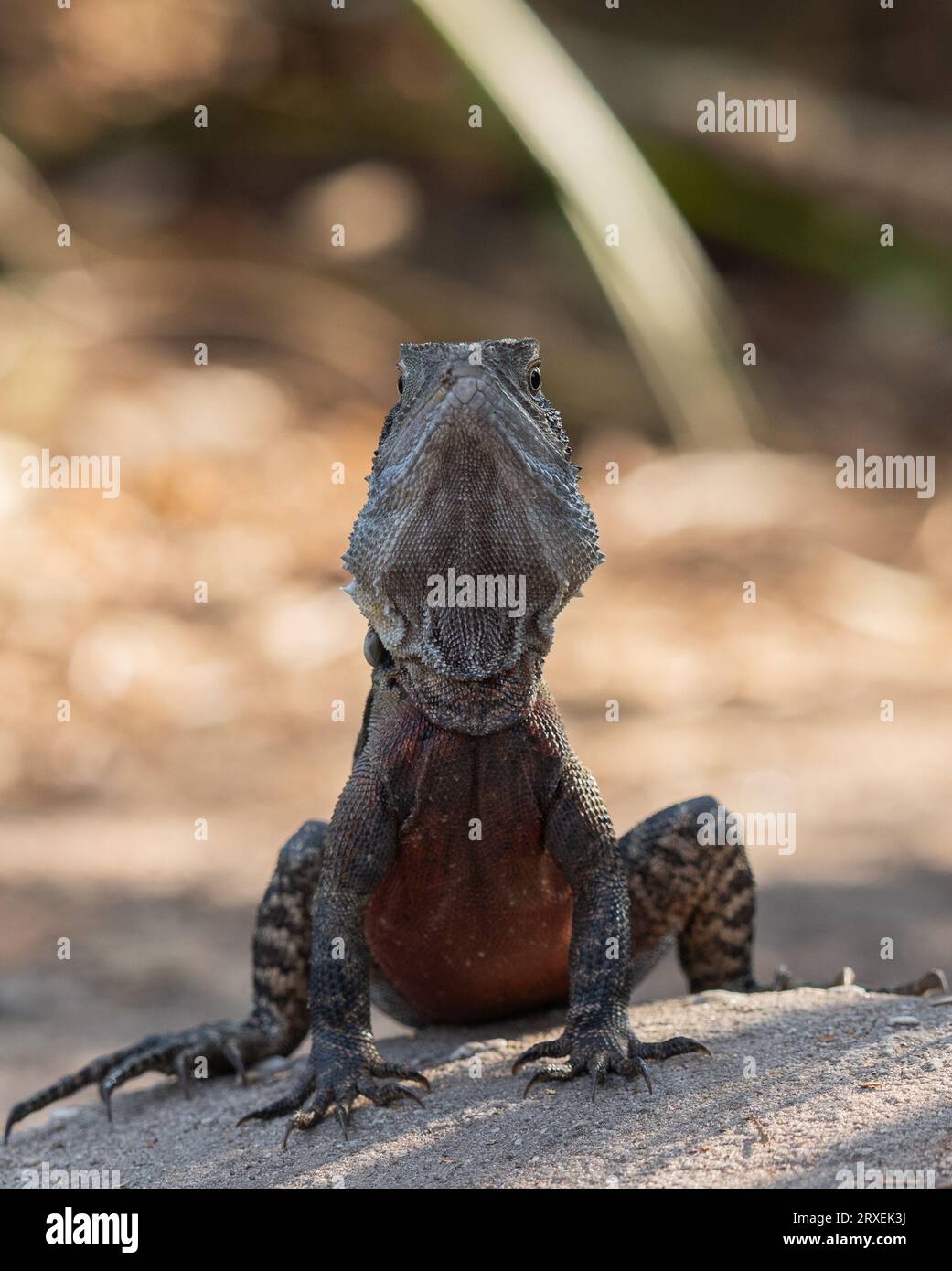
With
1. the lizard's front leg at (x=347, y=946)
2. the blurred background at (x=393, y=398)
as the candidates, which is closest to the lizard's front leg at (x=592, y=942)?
the lizard's front leg at (x=347, y=946)

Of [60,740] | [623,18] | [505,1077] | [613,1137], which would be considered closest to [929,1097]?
[613,1137]

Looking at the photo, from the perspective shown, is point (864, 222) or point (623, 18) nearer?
point (864, 222)

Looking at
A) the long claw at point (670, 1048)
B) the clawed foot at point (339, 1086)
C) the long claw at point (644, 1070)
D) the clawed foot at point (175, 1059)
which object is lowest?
the clawed foot at point (175, 1059)

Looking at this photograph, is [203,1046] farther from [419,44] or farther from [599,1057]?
[419,44]

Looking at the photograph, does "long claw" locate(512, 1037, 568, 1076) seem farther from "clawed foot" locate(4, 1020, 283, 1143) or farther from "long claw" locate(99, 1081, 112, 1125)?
"long claw" locate(99, 1081, 112, 1125)

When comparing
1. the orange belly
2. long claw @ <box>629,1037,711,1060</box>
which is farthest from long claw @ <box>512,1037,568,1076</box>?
the orange belly

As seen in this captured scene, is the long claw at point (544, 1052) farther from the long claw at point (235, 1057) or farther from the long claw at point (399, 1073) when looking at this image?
the long claw at point (235, 1057)
